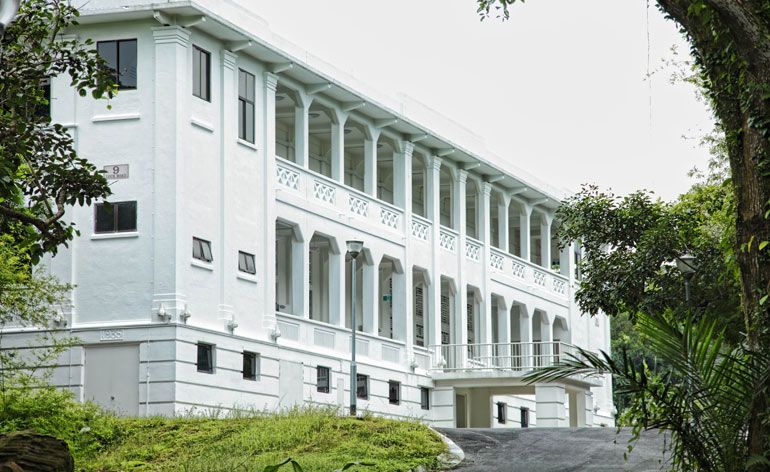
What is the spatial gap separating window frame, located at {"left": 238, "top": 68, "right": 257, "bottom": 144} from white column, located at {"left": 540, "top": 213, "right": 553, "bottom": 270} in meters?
23.2

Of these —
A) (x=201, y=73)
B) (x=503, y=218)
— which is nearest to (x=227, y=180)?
(x=201, y=73)

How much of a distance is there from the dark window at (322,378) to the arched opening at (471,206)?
14.2 meters

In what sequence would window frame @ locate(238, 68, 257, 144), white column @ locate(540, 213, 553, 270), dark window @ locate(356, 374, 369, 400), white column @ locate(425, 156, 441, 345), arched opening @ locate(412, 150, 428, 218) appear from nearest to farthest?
window frame @ locate(238, 68, 257, 144) → dark window @ locate(356, 374, 369, 400) → white column @ locate(425, 156, 441, 345) → arched opening @ locate(412, 150, 428, 218) → white column @ locate(540, 213, 553, 270)

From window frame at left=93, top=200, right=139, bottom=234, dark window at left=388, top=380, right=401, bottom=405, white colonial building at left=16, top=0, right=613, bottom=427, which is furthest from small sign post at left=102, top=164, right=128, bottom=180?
dark window at left=388, top=380, right=401, bottom=405

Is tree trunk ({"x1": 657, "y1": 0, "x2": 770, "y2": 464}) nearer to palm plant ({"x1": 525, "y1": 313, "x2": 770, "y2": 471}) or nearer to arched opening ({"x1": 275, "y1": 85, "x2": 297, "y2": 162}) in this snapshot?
palm plant ({"x1": 525, "y1": 313, "x2": 770, "y2": 471})

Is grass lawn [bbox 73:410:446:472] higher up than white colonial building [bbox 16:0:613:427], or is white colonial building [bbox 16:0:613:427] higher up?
white colonial building [bbox 16:0:613:427]

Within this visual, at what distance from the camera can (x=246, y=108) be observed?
37.2m

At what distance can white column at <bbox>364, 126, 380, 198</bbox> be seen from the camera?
4366 centimetres

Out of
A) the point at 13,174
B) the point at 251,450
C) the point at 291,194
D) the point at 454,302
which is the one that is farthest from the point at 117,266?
the point at 454,302

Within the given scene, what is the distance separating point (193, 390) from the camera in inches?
1307

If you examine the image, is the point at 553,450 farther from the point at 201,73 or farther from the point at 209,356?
the point at 201,73

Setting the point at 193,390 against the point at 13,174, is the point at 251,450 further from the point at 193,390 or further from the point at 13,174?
the point at 193,390

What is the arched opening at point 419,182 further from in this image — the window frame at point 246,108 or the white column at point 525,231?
the window frame at point 246,108

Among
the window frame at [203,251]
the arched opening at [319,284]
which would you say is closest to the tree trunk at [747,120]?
the window frame at [203,251]
